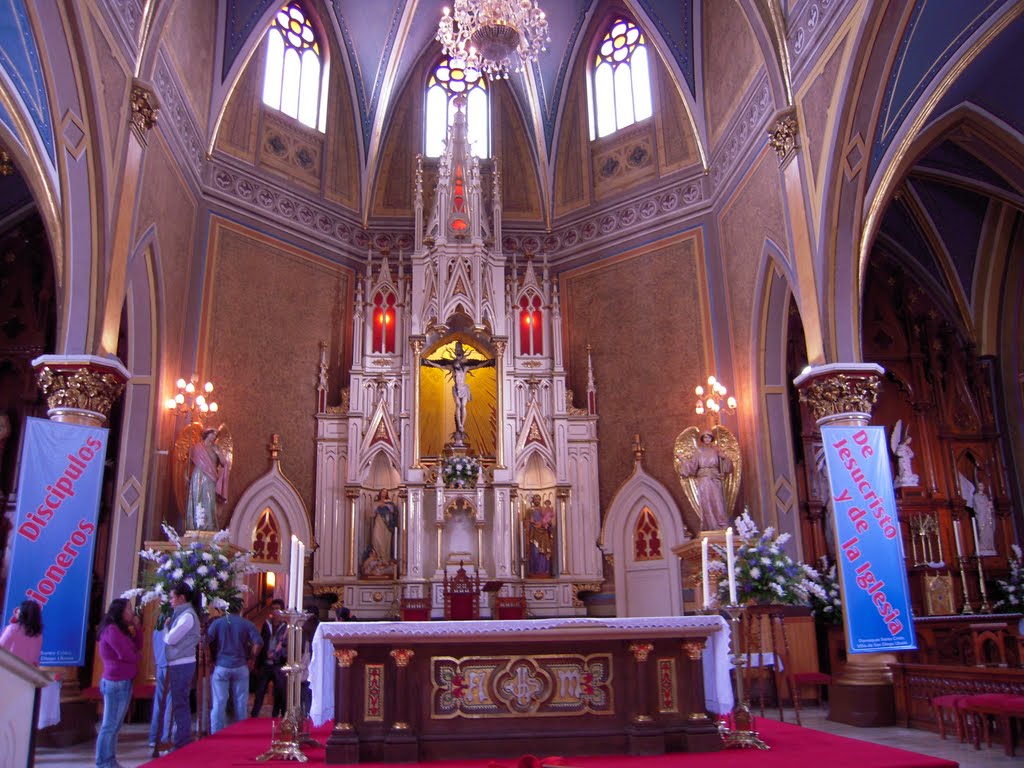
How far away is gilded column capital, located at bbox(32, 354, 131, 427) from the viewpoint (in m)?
11.1

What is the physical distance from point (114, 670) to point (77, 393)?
4.67 m

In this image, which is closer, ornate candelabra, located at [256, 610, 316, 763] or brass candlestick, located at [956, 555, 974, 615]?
ornate candelabra, located at [256, 610, 316, 763]

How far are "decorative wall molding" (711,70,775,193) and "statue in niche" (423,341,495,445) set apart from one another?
5.66m

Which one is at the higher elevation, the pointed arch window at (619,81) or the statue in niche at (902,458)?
the pointed arch window at (619,81)

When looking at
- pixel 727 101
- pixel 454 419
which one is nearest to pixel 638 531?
pixel 454 419

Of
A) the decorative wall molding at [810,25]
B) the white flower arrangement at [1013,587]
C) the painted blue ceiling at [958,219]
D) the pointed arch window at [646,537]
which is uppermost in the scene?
the decorative wall molding at [810,25]

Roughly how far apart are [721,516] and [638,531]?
2517 mm

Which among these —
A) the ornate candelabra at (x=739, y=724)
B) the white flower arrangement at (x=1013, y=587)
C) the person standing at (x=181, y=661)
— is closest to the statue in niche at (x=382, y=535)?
the person standing at (x=181, y=661)

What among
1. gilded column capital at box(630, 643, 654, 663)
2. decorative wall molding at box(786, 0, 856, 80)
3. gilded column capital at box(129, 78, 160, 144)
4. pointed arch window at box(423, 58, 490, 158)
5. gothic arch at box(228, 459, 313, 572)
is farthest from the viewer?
pointed arch window at box(423, 58, 490, 158)

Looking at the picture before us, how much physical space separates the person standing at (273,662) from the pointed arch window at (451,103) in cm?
1163

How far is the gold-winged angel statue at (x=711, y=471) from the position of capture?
1466 centimetres

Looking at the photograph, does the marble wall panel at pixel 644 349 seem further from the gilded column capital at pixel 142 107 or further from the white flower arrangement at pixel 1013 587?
the gilded column capital at pixel 142 107

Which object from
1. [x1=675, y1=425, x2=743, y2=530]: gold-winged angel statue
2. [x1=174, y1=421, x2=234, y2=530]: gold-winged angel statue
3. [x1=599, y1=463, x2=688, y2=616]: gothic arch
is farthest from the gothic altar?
[x1=174, y1=421, x2=234, y2=530]: gold-winged angel statue

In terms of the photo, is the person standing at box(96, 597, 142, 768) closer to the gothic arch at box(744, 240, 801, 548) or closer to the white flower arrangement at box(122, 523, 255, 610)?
the white flower arrangement at box(122, 523, 255, 610)
